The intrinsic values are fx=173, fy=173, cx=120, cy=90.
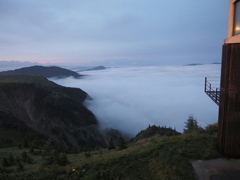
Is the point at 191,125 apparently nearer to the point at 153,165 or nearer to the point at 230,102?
the point at 230,102

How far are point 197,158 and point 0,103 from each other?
8175 cm

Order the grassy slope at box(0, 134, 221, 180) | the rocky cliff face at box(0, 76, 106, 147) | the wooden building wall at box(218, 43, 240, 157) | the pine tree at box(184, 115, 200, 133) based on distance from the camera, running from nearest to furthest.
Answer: the grassy slope at box(0, 134, 221, 180) < the wooden building wall at box(218, 43, 240, 157) < the pine tree at box(184, 115, 200, 133) < the rocky cliff face at box(0, 76, 106, 147)

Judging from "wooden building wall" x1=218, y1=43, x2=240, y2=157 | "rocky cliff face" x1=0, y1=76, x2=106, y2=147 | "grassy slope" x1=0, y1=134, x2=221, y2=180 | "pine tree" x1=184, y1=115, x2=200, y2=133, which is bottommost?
"rocky cliff face" x1=0, y1=76, x2=106, y2=147

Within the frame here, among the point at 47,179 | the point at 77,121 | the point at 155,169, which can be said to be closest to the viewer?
the point at 155,169

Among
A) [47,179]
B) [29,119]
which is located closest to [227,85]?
[47,179]

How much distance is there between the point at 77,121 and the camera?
3637 inches

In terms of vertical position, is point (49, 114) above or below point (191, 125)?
below

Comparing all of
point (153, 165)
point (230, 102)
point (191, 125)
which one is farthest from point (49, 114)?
point (230, 102)

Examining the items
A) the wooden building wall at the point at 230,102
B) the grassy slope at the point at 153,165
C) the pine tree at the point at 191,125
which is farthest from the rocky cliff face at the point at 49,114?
the wooden building wall at the point at 230,102

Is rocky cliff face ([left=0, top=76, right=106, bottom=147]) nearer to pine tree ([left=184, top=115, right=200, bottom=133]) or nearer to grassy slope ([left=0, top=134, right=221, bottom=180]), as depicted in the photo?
pine tree ([left=184, top=115, right=200, bottom=133])

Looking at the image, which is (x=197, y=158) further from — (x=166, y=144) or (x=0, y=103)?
(x=0, y=103)

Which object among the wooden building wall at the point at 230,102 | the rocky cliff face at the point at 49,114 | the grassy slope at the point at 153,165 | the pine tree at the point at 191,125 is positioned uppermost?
the wooden building wall at the point at 230,102

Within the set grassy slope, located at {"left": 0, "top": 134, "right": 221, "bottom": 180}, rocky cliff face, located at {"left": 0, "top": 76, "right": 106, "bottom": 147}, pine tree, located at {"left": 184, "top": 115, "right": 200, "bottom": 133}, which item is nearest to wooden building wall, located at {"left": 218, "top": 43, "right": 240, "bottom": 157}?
grassy slope, located at {"left": 0, "top": 134, "right": 221, "bottom": 180}

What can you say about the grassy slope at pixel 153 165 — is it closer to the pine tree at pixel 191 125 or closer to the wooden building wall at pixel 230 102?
the wooden building wall at pixel 230 102
